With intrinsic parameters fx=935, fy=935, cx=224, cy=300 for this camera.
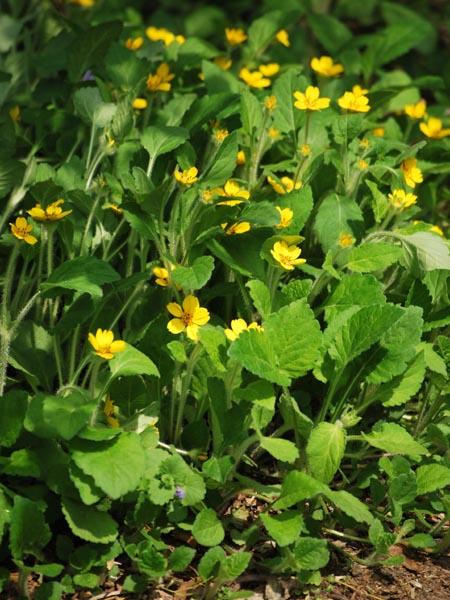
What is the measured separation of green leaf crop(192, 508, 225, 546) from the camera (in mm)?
2279

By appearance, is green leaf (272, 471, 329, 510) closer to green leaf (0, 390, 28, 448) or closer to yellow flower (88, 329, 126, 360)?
yellow flower (88, 329, 126, 360)

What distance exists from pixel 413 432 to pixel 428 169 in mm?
1122

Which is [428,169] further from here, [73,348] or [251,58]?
[73,348]

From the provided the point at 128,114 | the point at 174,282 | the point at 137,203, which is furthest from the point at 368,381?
the point at 128,114

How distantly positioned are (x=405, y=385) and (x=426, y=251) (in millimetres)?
394

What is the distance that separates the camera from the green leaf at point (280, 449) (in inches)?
89.0

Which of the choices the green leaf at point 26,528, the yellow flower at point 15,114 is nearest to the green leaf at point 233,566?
the green leaf at point 26,528

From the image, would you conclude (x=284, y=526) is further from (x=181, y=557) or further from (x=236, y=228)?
(x=236, y=228)

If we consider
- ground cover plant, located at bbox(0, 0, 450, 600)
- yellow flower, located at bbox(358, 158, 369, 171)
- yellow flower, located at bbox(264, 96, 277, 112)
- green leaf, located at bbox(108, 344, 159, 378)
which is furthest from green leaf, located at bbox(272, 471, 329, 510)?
yellow flower, located at bbox(264, 96, 277, 112)

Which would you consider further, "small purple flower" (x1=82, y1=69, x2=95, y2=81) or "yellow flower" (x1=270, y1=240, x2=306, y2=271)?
"small purple flower" (x1=82, y1=69, x2=95, y2=81)

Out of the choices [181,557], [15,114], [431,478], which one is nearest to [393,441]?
[431,478]

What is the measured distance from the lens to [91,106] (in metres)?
3.02

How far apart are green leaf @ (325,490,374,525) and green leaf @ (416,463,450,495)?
18 centimetres

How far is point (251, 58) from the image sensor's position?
394 centimetres
